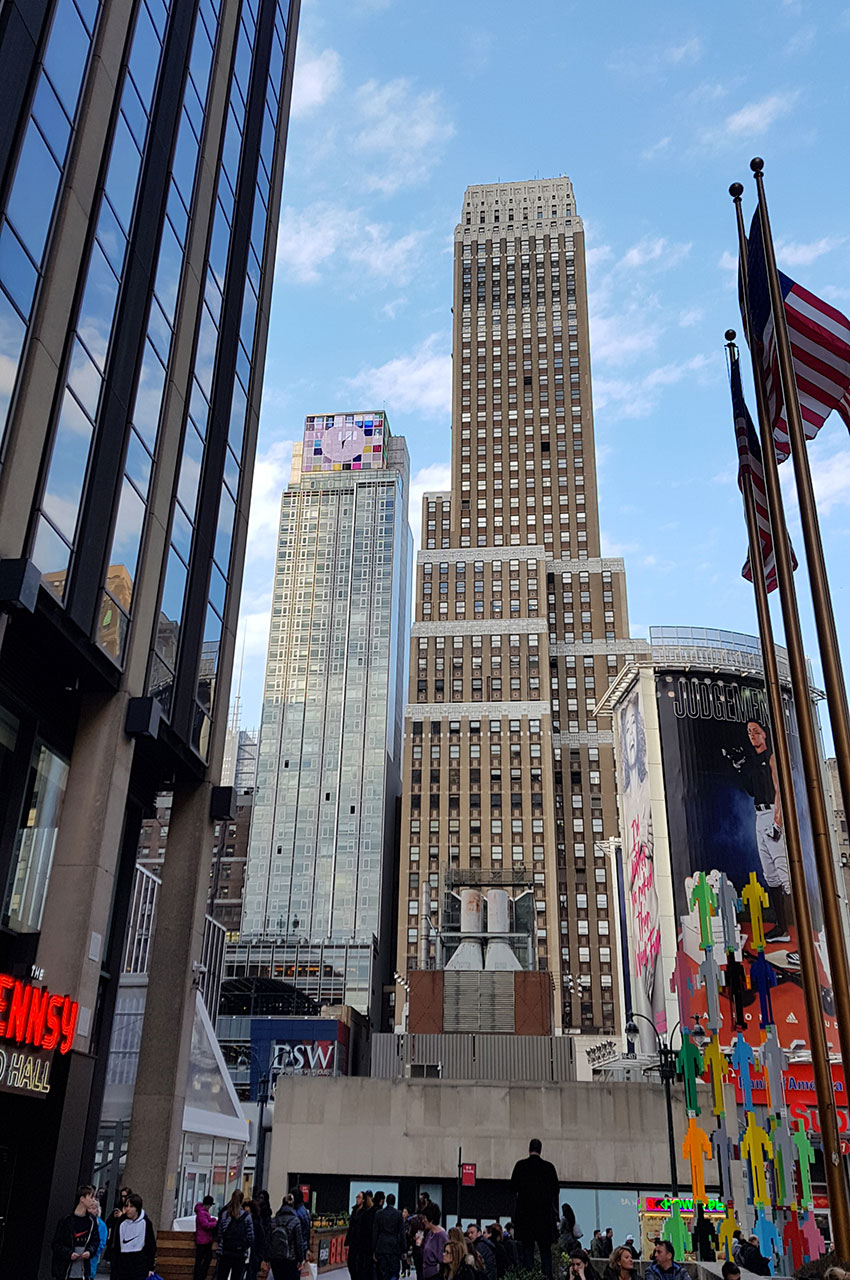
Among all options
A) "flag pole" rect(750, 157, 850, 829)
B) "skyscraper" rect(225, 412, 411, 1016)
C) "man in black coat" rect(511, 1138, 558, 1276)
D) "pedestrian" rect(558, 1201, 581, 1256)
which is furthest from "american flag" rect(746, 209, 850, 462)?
"skyscraper" rect(225, 412, 411, 1016)

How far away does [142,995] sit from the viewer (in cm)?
2614

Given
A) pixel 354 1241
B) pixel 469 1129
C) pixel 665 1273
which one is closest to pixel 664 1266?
pixel 665 1273

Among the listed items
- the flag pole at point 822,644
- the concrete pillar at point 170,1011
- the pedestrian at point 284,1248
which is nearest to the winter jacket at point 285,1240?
the pedestrian at point 284,1248

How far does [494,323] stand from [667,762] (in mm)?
87907

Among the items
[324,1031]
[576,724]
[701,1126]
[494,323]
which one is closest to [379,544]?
[494,323]

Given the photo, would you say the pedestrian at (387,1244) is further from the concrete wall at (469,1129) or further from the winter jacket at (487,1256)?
the concrete wall at (469,1129)

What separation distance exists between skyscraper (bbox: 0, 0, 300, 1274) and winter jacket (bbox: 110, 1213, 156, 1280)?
375 cm

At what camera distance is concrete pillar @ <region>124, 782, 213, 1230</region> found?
22.1m

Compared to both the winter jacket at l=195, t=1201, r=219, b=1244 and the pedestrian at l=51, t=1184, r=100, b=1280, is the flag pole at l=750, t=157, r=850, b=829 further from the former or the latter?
the winter jacket at l=195, t=1201, r=219, b=1244

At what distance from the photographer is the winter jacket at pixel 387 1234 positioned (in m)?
16.9

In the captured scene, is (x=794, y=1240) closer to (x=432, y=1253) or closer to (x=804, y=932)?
(x=432, y=1253)

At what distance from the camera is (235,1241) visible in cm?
1644

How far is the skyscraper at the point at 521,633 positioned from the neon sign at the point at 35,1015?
255 ft

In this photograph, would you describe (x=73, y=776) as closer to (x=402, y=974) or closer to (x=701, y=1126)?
(x=701, y=1126)
